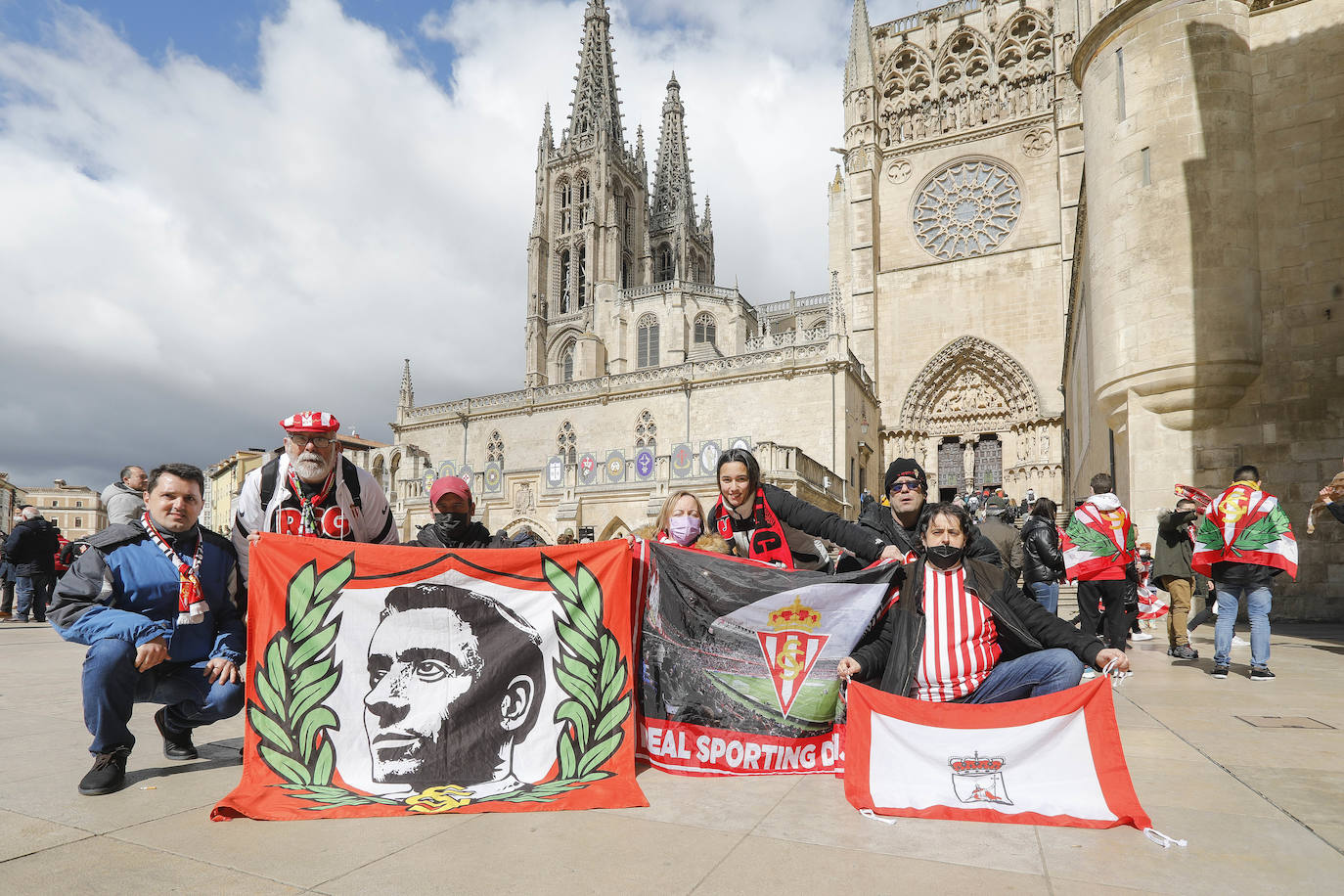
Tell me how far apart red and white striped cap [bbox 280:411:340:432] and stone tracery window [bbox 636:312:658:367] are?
41396 millimetres

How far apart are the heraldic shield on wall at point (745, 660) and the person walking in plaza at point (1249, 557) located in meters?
4.29

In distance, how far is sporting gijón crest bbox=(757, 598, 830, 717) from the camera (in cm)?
395

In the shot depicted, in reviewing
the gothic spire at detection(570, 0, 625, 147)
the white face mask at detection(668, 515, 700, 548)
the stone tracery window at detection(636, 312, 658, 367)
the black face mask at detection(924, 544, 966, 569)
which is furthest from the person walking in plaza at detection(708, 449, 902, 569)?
the gothic spire at detection(570, 0, 625, 147)

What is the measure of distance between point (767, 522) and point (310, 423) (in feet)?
8.45

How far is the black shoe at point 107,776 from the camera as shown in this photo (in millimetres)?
3285

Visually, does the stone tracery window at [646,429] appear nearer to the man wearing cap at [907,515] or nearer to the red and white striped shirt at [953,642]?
the man wearing cap at [907,515]

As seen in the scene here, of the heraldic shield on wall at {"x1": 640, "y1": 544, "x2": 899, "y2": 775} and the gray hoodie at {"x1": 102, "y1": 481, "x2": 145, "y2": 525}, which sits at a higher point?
the gray hoodie at {"x1": 102, "y1": 481, "x2": 145, "y2": 525}

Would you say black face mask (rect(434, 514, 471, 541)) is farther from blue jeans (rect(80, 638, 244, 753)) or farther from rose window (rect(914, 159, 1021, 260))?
rose window (rect(914, 159, 1021, 260))

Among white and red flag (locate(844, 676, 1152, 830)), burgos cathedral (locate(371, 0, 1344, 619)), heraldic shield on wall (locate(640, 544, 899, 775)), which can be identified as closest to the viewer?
white and red flag (locate(844, 676, 1152, 830))

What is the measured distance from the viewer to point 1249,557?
6.34 meters

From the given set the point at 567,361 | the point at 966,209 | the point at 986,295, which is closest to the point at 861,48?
the point at 966,209

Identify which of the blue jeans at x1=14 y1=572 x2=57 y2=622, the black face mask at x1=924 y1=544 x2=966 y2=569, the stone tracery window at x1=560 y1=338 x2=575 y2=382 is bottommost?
the blue jeans at x1=14 y1=572 x2=57 y2=622

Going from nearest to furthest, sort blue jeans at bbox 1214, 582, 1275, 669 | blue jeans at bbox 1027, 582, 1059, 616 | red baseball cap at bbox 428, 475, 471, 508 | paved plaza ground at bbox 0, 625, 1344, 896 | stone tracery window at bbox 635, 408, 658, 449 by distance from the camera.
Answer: paved plaza ground at bbox 0, 625, 1344, 896
red baseball cap at bbox 428, 475, 471, 508
blue jeans at bbox 1214, 582, 1275, 669
blue jeans at bbox 1027, 582, 1059, 616
stone tracery window at bbox 635, 408, 658, 449

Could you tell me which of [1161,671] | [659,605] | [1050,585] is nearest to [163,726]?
[659,605]
